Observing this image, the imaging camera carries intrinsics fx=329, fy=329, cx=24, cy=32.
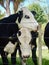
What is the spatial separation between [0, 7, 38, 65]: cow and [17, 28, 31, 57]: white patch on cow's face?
26cm

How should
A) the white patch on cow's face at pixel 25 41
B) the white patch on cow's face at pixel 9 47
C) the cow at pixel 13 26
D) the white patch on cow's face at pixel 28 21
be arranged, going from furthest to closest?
the white patch on cow's face at pixel 9 47 < the cow at pixel 13 26 < the white patch on cow's face at pixel 28 21 < the white patch on cow's face at pixel 25 41

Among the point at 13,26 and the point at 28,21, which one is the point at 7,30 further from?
the point at 28,21

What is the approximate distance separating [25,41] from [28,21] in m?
0.87

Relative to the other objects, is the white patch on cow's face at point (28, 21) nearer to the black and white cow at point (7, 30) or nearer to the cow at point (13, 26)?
the cow at point (13, 26)

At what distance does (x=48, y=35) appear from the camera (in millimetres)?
9102

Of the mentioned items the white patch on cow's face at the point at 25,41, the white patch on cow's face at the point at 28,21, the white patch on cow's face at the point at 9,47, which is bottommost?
the white patch on cow's face at the point at 9,47

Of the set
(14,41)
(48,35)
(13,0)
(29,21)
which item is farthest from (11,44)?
(13,0)

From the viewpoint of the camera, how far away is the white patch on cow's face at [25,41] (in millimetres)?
6961

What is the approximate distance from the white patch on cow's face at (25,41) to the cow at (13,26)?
0.87ft

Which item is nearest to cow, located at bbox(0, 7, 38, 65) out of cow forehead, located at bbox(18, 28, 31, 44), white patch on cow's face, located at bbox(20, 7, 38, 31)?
white patch on cow's face, located at bbox(20, 7, 38, 31)

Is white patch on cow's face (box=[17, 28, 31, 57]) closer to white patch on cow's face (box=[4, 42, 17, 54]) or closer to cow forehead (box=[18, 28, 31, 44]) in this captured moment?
cow forehead (box=[18, 28, 31, 44])

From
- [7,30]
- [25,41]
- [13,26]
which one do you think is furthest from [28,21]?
[25,41]

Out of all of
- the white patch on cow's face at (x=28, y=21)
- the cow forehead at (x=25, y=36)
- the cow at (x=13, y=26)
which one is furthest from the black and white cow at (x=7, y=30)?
the cow forehead at (x=25, y=36)

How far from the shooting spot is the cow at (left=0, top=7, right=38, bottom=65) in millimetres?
7594
